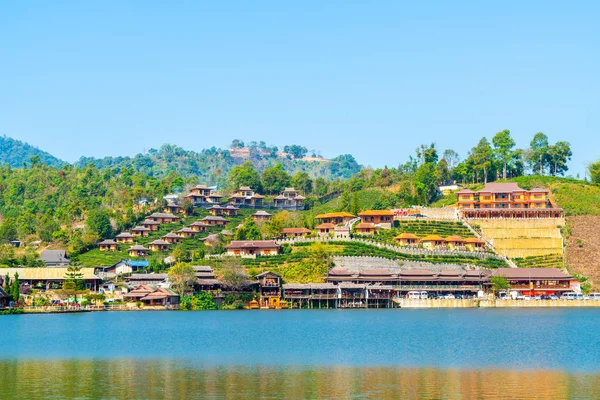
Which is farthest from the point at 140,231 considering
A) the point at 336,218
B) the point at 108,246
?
the point at 336,218

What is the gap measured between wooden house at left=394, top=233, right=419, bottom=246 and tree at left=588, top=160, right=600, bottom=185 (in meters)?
39.5

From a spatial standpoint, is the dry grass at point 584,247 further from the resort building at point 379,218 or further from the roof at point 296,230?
the roof at point 296,230

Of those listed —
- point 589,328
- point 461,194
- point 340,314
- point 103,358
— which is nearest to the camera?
point 103,358

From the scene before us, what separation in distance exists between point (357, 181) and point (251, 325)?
8656 cm

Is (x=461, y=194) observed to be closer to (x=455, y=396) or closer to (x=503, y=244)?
(x=503, y=244)

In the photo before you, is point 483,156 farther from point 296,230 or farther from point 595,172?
point 296,230

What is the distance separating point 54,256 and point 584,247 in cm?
7248

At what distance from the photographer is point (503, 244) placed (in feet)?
400

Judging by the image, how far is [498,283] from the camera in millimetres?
107375

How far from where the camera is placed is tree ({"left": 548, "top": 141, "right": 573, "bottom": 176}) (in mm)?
152250

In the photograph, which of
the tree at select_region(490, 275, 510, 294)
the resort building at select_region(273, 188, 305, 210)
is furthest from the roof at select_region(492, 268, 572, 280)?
the resort building at select_region(273, 188, 305, 210)

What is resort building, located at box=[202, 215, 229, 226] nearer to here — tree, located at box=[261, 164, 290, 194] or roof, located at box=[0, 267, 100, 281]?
tree, located at box=[261, 164, 290, 194]

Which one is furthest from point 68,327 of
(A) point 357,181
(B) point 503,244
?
(A) point 357,181

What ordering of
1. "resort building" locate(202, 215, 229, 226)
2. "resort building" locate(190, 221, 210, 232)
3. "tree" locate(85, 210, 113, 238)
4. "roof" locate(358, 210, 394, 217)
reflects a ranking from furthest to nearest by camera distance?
"resort building" locate(202, 215, 229, 226)
"resort building" locate(190, 221, 210, 232)
"tree" locate(85, 210, 113, 238)
"roof" locate(358, 210, 394, 217)
